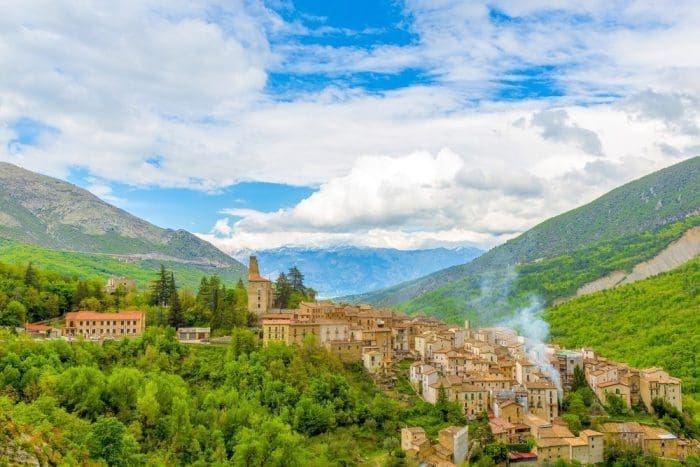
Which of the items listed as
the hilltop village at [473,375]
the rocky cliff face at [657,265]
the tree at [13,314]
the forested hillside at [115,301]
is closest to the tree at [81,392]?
the hilltop village at [473,375]

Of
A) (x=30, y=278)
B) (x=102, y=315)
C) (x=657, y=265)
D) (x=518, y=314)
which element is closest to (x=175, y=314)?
(x=102, y=315)

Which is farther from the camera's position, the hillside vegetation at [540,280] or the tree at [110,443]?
the hillside vegetation at [540,280]

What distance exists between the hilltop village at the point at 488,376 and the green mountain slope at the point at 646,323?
86.9ft

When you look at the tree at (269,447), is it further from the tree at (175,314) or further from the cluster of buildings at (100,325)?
the tree at (175,314)

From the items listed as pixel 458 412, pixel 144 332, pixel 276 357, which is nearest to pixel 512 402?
pixel 458 412

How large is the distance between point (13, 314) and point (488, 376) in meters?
44.3

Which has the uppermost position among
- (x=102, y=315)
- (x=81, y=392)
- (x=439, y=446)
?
(x=102, y=315)

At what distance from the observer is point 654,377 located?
5766 cm

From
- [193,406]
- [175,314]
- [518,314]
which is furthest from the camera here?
[518,314]

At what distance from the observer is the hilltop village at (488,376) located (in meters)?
47.9

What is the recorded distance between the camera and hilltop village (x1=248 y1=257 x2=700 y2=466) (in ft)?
157

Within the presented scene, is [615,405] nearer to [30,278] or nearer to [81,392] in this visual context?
[81,392]

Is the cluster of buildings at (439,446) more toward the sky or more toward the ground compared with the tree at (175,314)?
more toward the ground

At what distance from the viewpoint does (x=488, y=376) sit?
56406mm
